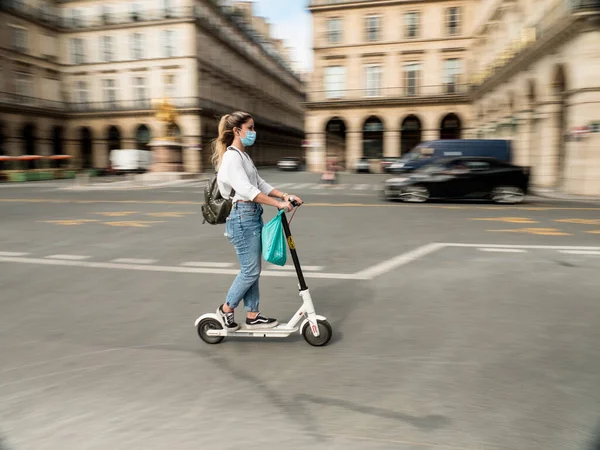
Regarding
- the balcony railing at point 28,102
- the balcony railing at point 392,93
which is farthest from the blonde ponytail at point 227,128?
the balcony railing at point 28,102

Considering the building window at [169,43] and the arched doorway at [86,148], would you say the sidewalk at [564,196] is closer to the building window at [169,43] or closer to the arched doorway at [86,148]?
the building window at [169,43]

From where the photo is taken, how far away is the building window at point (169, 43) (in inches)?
1944

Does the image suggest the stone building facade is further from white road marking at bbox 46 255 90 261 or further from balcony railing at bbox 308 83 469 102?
white road marking at bbox 46 255 90 261

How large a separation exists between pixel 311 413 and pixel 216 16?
A: 59.0 metres

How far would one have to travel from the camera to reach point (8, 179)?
34.3 meters

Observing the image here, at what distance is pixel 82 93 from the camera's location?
5284 centimetres

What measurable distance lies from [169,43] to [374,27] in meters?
19.2

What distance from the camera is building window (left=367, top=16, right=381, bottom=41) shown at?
149 feet

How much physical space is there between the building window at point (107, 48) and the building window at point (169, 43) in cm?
587

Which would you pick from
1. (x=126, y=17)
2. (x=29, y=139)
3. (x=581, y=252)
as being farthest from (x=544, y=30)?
(x=29, y=139)

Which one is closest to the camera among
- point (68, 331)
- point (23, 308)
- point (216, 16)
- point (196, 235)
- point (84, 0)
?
point (68, 331)

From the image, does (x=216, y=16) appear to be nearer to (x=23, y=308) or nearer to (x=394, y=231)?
(x=394, y=231)

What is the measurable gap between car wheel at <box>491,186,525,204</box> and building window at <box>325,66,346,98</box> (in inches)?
1267

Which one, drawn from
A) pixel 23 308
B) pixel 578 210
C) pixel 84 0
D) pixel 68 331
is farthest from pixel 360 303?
pixel 84 0
